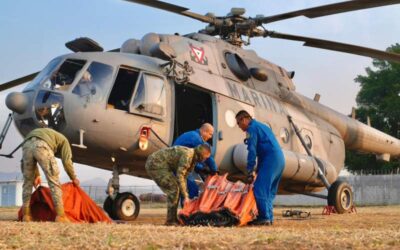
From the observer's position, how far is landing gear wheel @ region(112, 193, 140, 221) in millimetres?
9977

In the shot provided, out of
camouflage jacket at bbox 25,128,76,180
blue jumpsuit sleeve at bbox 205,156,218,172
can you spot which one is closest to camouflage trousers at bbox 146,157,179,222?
blue jumpsuit sleeve at bbox 205,156,218,172

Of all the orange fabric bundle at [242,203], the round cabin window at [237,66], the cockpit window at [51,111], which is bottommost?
the orange fabric bundle at [242,203]

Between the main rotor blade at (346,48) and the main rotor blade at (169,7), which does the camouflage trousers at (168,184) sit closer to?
the main rotor blade at (169,7)

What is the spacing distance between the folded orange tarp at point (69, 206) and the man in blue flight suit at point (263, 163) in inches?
84.8

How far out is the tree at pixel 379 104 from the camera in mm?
42656

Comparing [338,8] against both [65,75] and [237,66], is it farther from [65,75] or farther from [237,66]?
[65,75]

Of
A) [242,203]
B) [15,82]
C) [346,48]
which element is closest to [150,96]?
[242,203]

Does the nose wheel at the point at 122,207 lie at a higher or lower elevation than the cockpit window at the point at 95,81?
lower

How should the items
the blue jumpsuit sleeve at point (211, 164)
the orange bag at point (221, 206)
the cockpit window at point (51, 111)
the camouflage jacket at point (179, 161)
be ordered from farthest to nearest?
the cockpit window at point (51, 111)
the blue jumpsuit sleeve at point (211, 164)
the camouflage jacket at point (179, 161)
the orange bag at point (221, 206)

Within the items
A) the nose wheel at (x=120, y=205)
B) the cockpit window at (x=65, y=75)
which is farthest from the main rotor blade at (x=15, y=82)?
the nose wheel at (x=120, y=205)

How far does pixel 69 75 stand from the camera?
1005 centimetres

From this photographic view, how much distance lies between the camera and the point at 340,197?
12.6 meters

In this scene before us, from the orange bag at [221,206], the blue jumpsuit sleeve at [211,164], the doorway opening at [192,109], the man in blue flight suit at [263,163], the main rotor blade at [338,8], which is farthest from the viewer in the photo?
the doorway opening at [192,109]

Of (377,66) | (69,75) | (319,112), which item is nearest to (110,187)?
(69,75)
